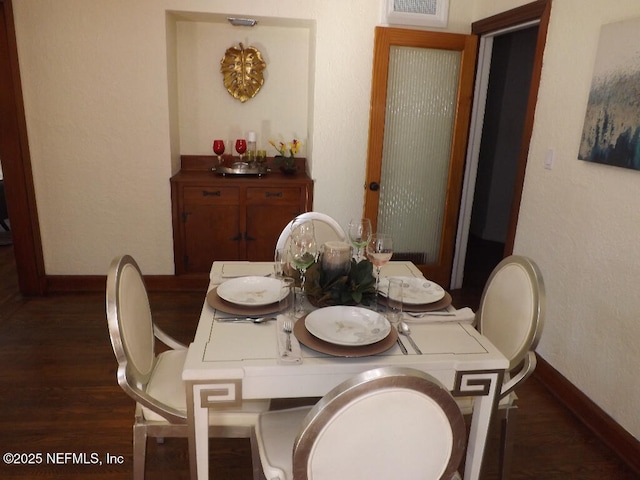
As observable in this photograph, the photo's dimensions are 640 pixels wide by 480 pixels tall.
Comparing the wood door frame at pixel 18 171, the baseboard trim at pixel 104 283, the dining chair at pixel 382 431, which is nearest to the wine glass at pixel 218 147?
the baseboard trim at pixel 104 283

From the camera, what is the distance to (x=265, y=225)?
11.3ft

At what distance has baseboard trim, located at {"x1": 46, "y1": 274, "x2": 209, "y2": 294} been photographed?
11.3 feet

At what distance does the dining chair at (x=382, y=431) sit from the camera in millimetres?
927

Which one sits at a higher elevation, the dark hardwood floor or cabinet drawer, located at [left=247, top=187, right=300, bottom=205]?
cabinet drawer, located at [left=247, top=187, right=300, bottom=205]

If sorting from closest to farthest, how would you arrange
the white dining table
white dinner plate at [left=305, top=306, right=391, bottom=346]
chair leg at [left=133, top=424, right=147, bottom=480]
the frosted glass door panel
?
the white dining table < white dinner plate at [left=305, top=306, right=391, bottom=346] < chair leg at [left=133, top=424, right=147, bottom=480] < the frosted glass door panel

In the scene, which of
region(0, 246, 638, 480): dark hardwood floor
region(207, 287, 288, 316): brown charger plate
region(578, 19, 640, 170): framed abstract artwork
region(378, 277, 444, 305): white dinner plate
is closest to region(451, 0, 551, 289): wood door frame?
region(578, 19, 640, 170): framed abstract artwork

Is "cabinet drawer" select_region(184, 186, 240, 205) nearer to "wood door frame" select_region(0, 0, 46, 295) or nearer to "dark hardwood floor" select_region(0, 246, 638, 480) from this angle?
"dark hardwood floor" select_region(0, 246, 638, 480)

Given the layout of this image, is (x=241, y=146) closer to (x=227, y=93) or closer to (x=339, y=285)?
(x=227, y=93)

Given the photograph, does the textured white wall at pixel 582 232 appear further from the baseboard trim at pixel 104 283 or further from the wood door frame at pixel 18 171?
the wood door frame at pixel 18 171

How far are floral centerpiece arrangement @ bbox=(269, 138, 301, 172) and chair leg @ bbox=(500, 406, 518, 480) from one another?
245 centimetres

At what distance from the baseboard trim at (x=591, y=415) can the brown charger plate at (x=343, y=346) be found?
4.28 feet

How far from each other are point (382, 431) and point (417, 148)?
106 inches

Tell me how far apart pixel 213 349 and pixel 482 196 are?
164 inches

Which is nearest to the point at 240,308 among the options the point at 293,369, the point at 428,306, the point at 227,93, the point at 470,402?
the point at 293,369
